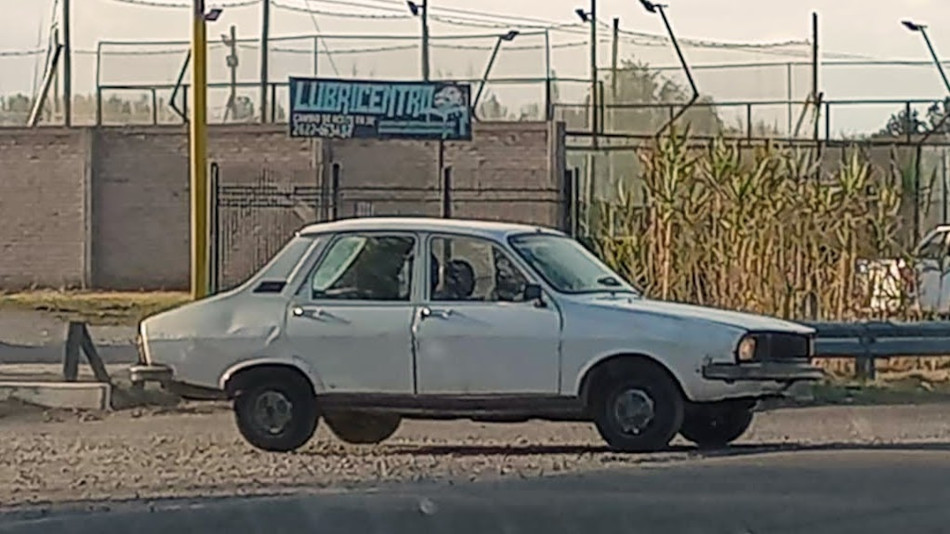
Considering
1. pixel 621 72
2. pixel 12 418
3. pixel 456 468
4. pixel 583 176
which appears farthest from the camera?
pixel 621 72

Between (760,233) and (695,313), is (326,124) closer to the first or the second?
(760,233)

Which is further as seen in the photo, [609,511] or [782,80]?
[782,80]

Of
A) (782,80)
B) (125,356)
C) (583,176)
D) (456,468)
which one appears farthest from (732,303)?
(782,80)

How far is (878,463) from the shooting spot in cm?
1359

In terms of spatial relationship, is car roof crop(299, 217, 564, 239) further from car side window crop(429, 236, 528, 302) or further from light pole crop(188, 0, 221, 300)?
light pole crop(188, 0, 221, 300)

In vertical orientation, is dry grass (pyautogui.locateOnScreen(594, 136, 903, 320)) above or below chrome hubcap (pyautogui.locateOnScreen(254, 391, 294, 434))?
above

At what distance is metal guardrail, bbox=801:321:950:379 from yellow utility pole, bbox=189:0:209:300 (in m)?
6.05

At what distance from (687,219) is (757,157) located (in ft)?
3.35

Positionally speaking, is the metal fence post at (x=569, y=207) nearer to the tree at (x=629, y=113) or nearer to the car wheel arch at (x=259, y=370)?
the car wheel arch at (x=259, y=370)

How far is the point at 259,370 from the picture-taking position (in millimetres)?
14625

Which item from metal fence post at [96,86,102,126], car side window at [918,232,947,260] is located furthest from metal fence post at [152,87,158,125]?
car side window at [918,232,947,260]

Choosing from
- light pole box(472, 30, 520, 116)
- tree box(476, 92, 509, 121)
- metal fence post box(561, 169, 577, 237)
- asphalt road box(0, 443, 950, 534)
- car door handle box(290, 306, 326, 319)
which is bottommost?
asphalt road box(0, 443, 950, 534)

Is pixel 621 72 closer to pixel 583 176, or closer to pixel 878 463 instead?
pixel 583 176

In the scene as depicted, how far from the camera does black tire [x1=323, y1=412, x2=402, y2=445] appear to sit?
1538cm
